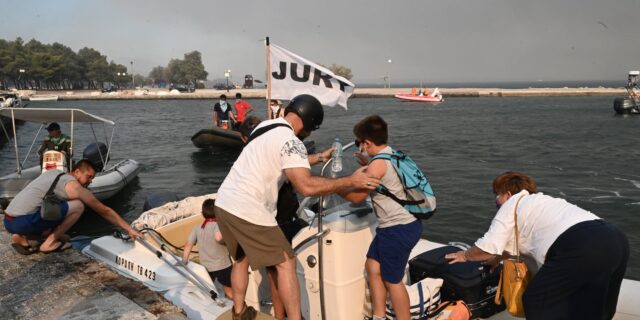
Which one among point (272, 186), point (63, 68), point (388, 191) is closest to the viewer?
point (272, 186)

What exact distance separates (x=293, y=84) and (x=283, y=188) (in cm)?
412

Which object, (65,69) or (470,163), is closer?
(470,163)

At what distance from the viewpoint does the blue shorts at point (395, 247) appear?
3.35 meters

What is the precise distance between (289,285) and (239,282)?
1.42 ft

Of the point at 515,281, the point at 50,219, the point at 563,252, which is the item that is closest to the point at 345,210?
the point at 515,281

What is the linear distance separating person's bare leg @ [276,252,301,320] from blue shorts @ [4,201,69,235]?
3.19 m

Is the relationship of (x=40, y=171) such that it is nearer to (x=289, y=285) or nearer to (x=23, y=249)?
(x=23, y=249)

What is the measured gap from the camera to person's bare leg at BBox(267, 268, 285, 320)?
12.2 ft

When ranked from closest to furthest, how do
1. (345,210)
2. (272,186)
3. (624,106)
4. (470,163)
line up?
1. (272,186)
2. (345,210)
3. (470,163)
4. (624,106)

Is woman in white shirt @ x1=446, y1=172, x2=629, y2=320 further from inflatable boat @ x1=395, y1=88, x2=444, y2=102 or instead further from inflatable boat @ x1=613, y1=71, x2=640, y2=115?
inflatable boat @ x1=395, y1=88, x2=444, y2=102

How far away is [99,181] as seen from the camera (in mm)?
12094

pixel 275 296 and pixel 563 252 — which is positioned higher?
pixel 563 252

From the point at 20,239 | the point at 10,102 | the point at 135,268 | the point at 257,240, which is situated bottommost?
the point at 135,268

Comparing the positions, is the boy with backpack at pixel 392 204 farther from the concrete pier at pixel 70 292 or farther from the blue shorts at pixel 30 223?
the blue shorts at pixel 30 223
